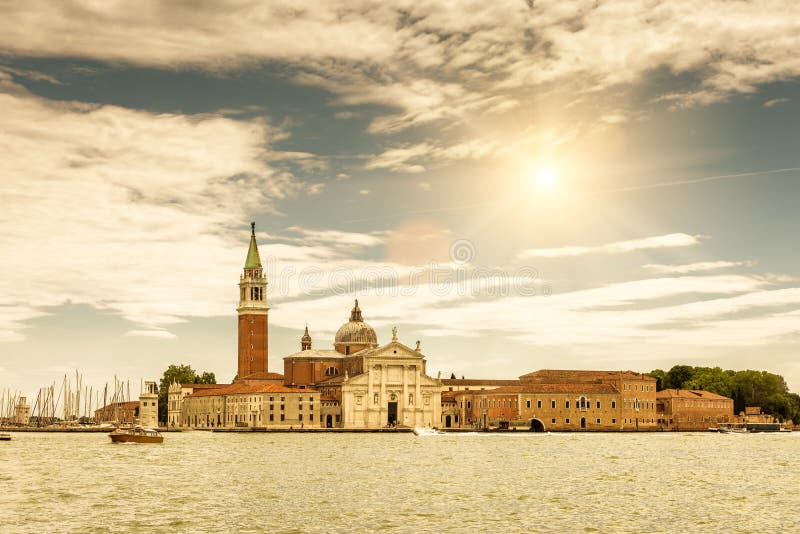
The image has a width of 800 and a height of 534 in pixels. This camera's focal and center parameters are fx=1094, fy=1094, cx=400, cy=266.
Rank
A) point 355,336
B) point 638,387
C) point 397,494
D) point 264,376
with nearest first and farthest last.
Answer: point 397,494 → point 638,387 → point 264,376 → point 355,336

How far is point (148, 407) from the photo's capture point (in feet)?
478

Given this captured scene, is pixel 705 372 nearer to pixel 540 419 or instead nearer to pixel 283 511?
pixel 540 419

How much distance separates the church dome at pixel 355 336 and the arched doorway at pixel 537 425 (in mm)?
24130

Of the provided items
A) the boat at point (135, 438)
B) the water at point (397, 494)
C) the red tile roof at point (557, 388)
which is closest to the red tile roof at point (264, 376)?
the red tile roof at point (557, 388)

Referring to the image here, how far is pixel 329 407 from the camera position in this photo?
414 ft

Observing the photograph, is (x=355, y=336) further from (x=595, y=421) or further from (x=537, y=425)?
(x=595, y=421)

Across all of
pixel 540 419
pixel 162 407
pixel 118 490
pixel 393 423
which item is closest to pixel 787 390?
pixel 540 419

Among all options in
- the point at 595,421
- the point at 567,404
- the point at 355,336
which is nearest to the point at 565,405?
the point at 567,404

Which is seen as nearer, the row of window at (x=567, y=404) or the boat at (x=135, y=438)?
the boat at (x=135, y=438)

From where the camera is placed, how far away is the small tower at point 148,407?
144000mm

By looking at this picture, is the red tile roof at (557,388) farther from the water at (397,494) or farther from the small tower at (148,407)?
the water at (397,494)

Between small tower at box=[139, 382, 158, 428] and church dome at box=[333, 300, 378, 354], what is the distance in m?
26.2

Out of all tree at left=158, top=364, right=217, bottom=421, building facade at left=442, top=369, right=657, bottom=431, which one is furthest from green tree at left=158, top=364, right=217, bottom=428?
building facade at left=442, top=369, right=657, bottom=431

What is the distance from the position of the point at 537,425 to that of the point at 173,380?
175 ft
